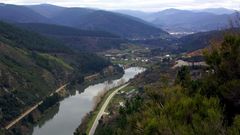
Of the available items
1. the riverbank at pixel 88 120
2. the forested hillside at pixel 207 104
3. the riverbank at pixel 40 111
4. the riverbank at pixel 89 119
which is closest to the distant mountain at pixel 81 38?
the riverbank at pixel 40 111

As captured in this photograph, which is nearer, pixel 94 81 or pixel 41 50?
pixel 94 81

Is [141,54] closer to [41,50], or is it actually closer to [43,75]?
[41,50]

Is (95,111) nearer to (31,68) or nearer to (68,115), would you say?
(68,115)

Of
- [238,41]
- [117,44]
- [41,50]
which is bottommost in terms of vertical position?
[117,44]

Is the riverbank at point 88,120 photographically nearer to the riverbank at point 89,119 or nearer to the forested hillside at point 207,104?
the riverbank at point 89,119

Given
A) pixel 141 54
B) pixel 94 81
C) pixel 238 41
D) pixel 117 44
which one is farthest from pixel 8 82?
pixel 117 44
